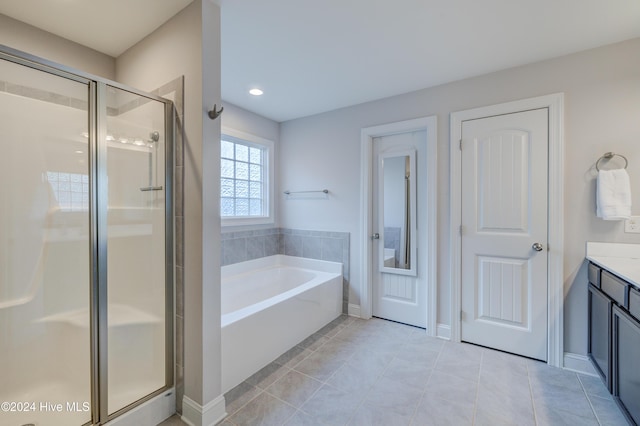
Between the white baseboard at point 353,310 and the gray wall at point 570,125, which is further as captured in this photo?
the white baseboard at point 353,310

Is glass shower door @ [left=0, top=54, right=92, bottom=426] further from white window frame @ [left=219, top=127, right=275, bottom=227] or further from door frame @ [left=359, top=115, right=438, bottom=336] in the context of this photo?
door frame @ [left=359, top=115, right=438, bottom=336]

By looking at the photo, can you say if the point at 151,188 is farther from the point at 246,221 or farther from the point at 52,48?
the point at 246,221

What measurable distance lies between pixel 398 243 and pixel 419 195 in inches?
21.7

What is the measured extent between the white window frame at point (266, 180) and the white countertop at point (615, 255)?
3.04 meters

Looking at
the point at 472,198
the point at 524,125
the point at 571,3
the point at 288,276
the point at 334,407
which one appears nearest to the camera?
the point at 571,3

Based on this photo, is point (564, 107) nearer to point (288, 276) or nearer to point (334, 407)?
point (334, 407)

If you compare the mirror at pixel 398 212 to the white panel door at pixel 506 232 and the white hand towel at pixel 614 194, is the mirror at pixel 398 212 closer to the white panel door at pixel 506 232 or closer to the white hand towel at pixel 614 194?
the white panel door at pixel 506 232

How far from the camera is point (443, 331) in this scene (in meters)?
2.58

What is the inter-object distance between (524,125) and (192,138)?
2.48 m

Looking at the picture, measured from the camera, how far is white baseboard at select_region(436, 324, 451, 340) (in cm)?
255

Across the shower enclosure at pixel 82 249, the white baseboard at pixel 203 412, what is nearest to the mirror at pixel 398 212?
the white baseboard at pixel 203 412

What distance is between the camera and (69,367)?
160 cm

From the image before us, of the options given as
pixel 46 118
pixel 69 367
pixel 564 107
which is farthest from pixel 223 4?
pixel 564 107

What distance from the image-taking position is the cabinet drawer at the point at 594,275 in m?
1.81
